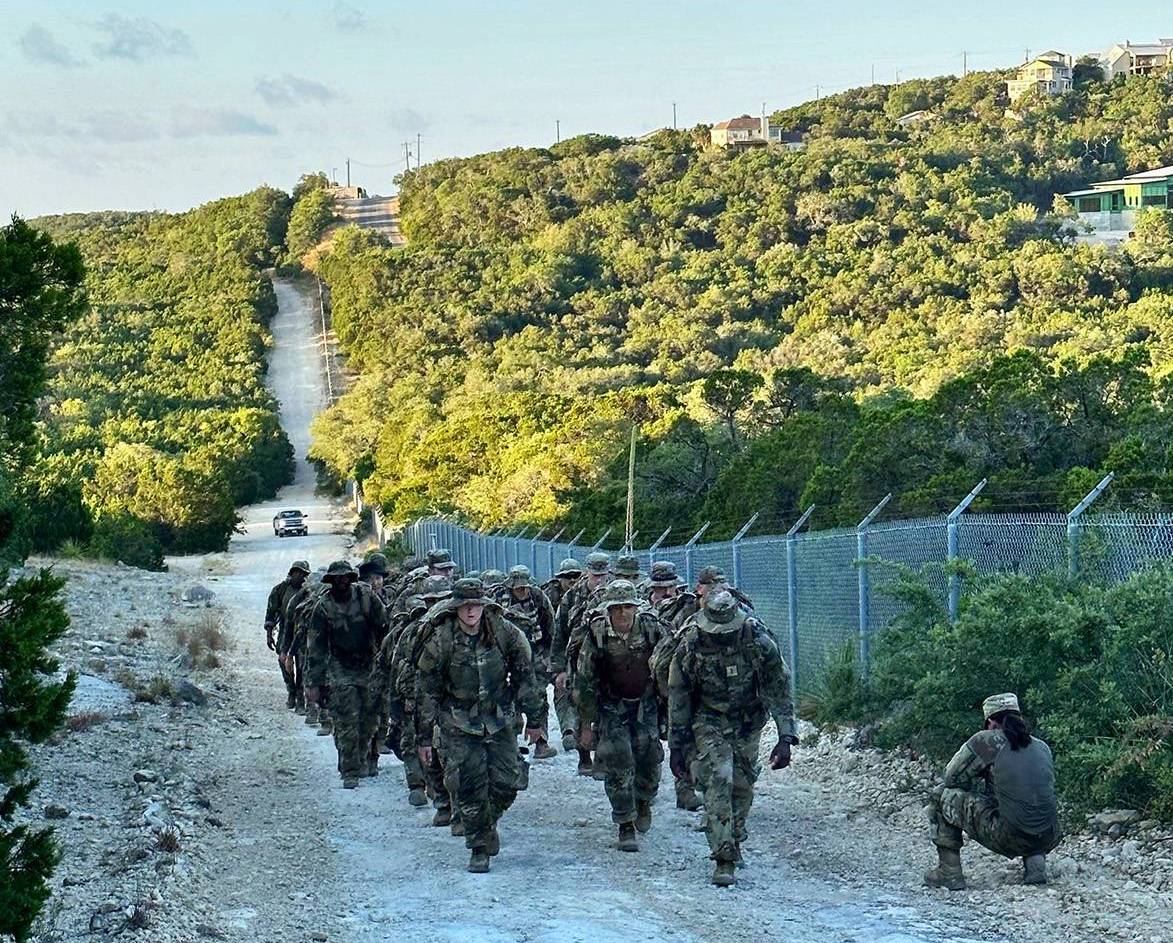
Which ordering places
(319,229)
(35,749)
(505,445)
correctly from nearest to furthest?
(35,749), (505,445), (319,229)

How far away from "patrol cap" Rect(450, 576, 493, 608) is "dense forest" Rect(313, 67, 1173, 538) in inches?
216

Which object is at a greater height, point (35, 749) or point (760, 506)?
point (760, 506)

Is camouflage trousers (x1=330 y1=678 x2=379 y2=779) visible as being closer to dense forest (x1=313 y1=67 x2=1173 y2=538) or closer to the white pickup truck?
dense forest (x1=313 y1=67 x2=1173 y2=538)

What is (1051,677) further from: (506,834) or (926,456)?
(926,456)

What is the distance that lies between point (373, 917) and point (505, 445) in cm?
4980

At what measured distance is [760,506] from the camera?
2553 centimetres

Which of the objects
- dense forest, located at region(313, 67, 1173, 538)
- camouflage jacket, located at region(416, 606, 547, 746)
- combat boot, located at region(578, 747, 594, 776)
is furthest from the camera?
dense forest, located at region(313, 67, 1173, 538)

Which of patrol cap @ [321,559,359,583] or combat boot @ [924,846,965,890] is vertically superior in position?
patrol cap @ [321,559,359,583]

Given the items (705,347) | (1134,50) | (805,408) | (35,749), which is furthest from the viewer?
(1134,50)

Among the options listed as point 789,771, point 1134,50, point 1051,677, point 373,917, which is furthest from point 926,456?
point 1134,50

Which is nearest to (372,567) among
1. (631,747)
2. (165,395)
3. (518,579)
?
(518,579)

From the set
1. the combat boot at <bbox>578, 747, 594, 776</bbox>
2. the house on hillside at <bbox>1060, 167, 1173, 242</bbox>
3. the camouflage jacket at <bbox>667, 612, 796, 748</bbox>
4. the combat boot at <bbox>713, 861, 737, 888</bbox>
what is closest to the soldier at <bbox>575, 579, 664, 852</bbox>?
the camouflage jacket at <bbox>667, 612, 796, 748</bbox>

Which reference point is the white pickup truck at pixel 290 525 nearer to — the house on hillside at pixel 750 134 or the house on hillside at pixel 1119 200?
the house on hillside at pixel 1119 200

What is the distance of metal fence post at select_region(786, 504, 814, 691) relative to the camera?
1759 cm
